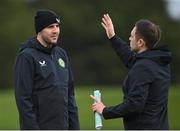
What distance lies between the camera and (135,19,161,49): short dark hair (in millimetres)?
7965

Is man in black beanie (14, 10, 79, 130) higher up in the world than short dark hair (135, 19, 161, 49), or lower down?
lower down

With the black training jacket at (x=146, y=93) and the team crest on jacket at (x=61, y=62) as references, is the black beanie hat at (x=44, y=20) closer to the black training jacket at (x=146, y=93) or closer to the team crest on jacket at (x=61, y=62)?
the team crest on jacket at (x=61, y=62)

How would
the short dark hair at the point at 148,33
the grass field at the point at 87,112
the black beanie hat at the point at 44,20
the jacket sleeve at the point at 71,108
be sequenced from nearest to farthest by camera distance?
the short dark hair at the point at 148,33 < the black beanie hat at the point at 44,20 < the jacket sleeve at the point at 71,108 < the grass field at the point at 87,112

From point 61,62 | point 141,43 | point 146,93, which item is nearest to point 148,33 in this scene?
point 141,43

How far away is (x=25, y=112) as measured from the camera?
26.3 feet

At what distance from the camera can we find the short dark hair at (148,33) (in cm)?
796

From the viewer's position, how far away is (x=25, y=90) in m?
8.08

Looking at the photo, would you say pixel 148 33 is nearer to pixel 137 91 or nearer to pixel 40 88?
pixel 137 91

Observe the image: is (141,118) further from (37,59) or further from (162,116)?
(37,59)

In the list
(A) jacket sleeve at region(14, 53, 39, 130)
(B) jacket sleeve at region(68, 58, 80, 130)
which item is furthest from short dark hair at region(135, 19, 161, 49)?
(A) jacket sleeve at region(14, 53, 39, 130)

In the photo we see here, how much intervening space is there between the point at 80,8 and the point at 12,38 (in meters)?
13.5

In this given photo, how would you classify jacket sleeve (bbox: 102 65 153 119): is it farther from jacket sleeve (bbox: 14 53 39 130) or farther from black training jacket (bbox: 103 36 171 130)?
jacket sleeve (bbox: 14 53 39 130)

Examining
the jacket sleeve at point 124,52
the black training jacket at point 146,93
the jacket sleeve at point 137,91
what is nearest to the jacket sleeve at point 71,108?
the jacket sleeve at point 124,52

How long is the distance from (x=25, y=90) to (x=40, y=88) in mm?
191
